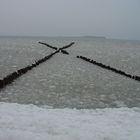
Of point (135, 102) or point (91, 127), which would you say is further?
point (135, 102)

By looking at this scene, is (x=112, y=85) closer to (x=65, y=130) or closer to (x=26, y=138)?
(x=65, y=130)

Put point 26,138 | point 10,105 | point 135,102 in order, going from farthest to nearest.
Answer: point 135,102
point 10,105
point 26,138

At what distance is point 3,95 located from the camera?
738 cm

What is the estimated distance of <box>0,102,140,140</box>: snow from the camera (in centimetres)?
439

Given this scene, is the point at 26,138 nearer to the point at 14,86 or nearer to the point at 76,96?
the point at 76,96

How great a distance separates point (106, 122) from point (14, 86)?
4106 millimetres

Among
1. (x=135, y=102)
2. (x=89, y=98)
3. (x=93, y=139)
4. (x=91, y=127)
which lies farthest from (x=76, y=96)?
(x=93, y=139)

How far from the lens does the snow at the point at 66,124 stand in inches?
173

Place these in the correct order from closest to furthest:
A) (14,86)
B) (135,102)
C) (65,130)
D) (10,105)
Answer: (65,130)
(10,105)
(135,102)
(14,86)

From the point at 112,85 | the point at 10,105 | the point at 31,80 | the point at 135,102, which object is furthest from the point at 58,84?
the point at 10,105

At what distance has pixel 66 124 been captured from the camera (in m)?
4.93

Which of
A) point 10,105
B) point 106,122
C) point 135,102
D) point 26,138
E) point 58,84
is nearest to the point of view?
point 26,138

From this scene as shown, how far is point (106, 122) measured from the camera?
5148 mm

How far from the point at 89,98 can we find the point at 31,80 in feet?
9.33
